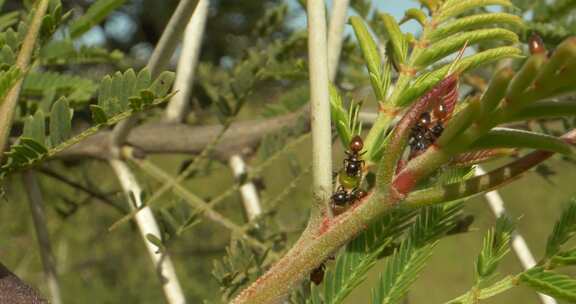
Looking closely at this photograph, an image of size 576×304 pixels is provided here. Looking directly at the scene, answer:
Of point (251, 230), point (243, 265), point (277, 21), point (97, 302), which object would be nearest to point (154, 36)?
point (97, 302)

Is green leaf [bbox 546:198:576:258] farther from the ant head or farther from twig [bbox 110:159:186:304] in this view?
twig [bbox 110:159:186:304]

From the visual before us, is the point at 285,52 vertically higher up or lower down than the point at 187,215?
higher up

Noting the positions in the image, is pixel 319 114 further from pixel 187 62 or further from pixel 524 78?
pixel 187 62

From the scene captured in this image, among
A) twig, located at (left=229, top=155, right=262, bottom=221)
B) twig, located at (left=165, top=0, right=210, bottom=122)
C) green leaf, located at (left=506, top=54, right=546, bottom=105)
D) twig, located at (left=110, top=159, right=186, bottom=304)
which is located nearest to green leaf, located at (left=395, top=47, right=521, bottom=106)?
green leaf, located at (left=506, top=54, right=546, bottom=105)

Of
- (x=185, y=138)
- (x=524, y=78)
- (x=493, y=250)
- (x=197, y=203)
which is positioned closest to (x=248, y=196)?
(x=197, y=203)

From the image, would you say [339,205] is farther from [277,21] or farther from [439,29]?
[277,21]

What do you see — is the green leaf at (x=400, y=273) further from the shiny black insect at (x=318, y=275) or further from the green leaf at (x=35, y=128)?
the green leaf at (x=35, y=128)
